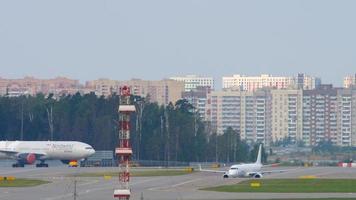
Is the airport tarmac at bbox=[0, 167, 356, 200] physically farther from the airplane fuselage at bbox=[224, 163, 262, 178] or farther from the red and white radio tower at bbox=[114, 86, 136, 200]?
the red and white radio tower at bbox=[114, 86, 136, 200]

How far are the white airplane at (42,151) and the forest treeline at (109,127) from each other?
1039 inches

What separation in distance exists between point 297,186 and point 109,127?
79425 millimetres

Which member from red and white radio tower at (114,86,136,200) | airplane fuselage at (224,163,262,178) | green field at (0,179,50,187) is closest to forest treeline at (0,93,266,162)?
airplane fuselage at (224,163,262,178)

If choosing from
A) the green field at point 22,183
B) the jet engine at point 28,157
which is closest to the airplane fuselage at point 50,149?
the jet engine at point 28,157

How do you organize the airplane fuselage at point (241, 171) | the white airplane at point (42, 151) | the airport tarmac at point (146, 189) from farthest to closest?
the white airplane at point (42, 151) → the airplane fuselage at point (241, 171) → the airport tarmac at point (146, 189)

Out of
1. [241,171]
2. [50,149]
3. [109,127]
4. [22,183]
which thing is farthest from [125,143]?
[109,127]

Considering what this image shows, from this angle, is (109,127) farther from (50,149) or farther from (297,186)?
(297,186)

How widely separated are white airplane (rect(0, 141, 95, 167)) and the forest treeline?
26399mm

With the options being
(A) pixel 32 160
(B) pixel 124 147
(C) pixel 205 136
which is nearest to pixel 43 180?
(A) pixel 32 160

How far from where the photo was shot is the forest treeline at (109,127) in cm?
16825

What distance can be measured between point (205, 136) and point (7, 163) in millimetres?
44714

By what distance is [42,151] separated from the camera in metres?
134

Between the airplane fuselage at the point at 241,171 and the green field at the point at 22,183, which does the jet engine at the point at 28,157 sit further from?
the green field at the point at 22,183

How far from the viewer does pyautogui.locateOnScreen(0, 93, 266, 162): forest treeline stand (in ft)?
552
